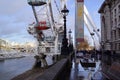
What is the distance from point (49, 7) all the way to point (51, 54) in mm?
24590

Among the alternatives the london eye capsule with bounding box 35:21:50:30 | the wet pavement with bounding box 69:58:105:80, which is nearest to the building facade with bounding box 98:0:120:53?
the london eye capsule with bounding box 35:21:50:30

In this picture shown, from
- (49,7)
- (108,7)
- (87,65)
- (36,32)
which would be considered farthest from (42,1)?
(87,65)

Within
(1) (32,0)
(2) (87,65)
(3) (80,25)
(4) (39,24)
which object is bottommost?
(2) (87,65)

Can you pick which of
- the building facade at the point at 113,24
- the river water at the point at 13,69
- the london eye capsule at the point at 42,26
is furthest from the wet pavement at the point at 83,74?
the building facade at the point at 113,24

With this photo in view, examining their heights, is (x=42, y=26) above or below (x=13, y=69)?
above

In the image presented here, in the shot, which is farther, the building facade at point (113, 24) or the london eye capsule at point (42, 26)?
the building facade at point (113, 24)

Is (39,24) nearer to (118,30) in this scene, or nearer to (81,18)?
(118,30)

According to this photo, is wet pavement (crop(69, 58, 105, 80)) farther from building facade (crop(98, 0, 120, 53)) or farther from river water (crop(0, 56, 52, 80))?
building facade (crop(98, 0, 120, 53))

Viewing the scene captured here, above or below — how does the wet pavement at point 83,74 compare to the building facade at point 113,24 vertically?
below

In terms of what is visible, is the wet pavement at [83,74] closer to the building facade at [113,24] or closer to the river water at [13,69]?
the river water at [13,69]

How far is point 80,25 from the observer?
13102 millimetres

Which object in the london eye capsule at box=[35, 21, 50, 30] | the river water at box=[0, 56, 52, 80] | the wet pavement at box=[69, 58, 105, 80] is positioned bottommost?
the river water at box=[0, 56, 52, 80]

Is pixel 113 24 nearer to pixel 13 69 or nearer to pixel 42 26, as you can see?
pixel 42 26

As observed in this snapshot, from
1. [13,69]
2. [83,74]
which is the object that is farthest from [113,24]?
[83,74]
